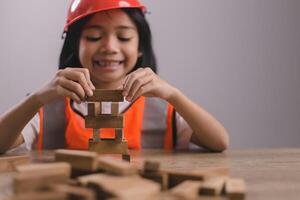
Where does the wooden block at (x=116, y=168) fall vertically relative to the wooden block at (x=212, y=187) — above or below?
above

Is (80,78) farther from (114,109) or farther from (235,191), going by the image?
(235,191)

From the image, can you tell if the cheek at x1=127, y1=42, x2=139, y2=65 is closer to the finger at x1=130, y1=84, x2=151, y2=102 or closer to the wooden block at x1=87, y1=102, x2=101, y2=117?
the finger at x1=130, y1=84, x2=151, y2=102

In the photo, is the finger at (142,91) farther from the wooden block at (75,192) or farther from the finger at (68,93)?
the wooden block at (75,192)

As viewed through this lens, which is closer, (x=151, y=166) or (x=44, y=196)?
(x=44, y=196)

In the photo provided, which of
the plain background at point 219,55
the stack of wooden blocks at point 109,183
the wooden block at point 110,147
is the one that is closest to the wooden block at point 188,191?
the stack of wooden blocks at point 109,183

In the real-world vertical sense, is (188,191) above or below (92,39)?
below

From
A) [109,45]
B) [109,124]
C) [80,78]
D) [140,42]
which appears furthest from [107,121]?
[140,42]

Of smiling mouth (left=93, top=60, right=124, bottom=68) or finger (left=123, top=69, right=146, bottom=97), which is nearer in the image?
finger (left=123, top=69, right=146, bottom=97)

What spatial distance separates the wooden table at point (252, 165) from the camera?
530 millimetres

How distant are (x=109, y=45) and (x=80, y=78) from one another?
0.27 meters

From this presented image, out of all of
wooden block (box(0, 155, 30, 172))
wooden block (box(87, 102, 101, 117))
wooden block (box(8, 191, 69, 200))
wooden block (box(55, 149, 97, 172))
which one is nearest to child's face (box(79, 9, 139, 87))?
wooden block (box(87, 102, 101, 117))

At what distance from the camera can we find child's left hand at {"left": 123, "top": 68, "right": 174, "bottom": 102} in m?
0.79

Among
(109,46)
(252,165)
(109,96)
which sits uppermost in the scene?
(109,46)

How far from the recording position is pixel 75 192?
41cm
